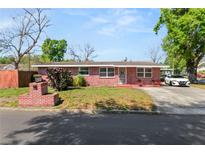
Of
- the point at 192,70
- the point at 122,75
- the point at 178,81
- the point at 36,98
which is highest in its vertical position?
the point at 192,70

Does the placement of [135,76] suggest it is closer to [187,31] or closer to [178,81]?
[178,81]

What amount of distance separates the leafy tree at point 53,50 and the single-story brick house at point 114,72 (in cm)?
4932

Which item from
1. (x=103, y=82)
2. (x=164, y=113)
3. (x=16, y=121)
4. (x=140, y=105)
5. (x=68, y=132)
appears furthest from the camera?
(x=103, y=82)

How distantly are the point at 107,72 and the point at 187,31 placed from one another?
35.7ft

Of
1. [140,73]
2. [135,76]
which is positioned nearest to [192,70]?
[140,73]

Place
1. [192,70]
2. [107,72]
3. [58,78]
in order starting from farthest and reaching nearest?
[192,70]
[107,72]
[58,78]

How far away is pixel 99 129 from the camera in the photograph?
8.16 m

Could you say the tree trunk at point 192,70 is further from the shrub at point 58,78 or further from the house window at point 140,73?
the shrub at point 58,78

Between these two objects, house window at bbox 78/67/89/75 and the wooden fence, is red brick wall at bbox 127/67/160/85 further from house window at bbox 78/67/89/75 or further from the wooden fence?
the wooden fence

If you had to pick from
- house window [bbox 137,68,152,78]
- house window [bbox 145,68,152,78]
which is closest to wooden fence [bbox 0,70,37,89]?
house window [bbox 137,68,152,78]
